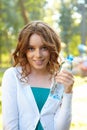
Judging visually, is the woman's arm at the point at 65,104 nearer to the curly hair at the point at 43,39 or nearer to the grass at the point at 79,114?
the curly hair at the point at 43,39

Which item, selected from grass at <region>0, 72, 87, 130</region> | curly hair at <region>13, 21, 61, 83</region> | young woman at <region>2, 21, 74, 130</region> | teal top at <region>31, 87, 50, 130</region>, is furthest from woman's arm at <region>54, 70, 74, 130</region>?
grass at <region>0, 72, 87, 130</region>

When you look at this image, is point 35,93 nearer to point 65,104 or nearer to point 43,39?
point 65,104

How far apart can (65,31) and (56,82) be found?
141 ft

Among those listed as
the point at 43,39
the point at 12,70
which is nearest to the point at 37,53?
the point at 43,39

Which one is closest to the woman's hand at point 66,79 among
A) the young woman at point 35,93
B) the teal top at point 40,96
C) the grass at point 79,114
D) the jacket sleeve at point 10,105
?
the young woman at point 35,93

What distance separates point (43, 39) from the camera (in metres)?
2.69

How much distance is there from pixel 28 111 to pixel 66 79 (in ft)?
1.06

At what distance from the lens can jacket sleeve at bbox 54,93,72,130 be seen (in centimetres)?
262

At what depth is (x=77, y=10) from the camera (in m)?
46.4

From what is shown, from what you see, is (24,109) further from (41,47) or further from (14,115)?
(41,47)

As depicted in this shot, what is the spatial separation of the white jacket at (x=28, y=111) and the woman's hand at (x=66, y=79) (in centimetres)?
5

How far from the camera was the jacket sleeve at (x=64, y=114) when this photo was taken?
2615mm

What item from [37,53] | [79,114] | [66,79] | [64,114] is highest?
[37,53]

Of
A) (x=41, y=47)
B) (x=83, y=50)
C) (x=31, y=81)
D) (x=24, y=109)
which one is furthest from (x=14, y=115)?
(x=83, y=50)
